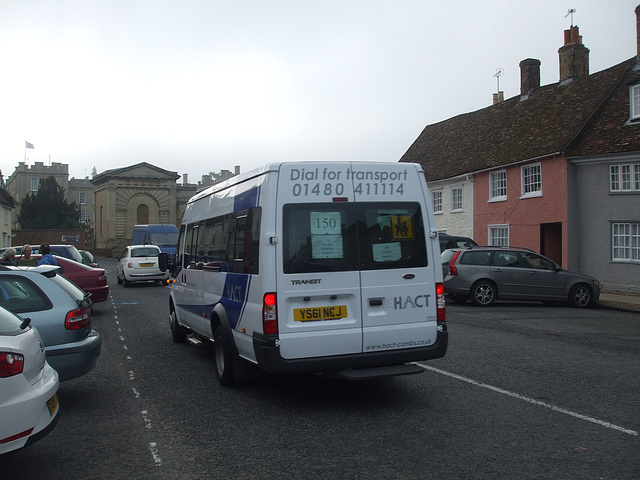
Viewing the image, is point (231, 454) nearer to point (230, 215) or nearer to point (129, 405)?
point (129, 405)

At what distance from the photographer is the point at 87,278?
14.7 m

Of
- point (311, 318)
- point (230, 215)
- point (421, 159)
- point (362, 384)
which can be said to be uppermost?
point (421, 159)

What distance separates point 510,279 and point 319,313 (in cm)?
1169

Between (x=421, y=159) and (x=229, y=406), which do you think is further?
(x=421, y=159)

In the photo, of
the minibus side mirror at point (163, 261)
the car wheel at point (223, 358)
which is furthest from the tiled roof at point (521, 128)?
the car wheel at point (223, 358)

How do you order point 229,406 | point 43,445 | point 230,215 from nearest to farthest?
point 43,445 → point 229,406 → point 230,215

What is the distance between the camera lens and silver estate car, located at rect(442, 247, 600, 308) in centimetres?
1641

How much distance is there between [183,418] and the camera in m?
5.95

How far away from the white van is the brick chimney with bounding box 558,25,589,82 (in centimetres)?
2472

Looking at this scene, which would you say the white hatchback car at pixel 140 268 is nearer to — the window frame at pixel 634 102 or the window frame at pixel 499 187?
the window frame at pixel 499 187

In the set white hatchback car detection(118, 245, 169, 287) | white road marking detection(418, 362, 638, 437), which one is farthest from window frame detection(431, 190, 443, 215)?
white road marking detection(418, 362, 638, 437)

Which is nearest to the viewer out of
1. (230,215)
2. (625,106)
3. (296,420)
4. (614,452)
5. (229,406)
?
(614,452)

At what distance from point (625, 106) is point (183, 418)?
73.5 ft

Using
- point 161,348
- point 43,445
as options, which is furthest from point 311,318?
point 161,348
